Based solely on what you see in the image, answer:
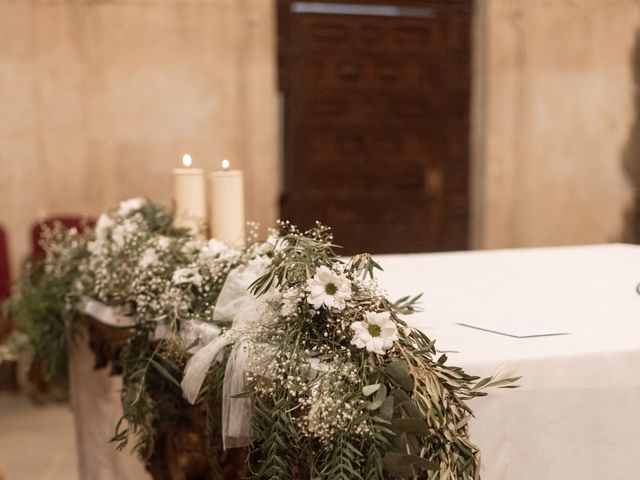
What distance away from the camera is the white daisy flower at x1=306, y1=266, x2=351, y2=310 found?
66.1 inches

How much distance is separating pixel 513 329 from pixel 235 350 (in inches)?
25.8

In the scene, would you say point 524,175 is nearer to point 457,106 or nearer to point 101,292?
point 457,106

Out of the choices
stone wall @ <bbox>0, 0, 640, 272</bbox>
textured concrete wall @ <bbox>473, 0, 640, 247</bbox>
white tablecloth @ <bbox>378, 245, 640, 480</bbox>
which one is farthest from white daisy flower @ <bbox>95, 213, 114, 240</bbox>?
textured concrete wall @ <bbox>473, 0, 640, 247</bbox>

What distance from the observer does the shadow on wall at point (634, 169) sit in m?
7.71

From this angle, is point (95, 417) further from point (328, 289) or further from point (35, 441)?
point (35, 441)

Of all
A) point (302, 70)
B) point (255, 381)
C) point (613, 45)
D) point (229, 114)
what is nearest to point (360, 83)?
point (302, 70)

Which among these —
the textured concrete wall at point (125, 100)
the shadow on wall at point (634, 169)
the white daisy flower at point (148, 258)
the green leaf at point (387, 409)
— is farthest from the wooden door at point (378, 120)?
the green leaf at point (387, 409)

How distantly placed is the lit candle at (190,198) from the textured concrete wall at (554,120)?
491 centimetres

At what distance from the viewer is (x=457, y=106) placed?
24.7 feet

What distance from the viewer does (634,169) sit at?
7750mm

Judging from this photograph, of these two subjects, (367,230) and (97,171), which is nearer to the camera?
(97,171)

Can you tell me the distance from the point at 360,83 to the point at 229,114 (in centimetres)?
119

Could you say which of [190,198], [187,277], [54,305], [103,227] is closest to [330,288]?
[187,277]

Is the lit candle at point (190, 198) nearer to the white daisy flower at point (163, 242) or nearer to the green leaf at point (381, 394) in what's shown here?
the white daisy flower at point (163, 242)
